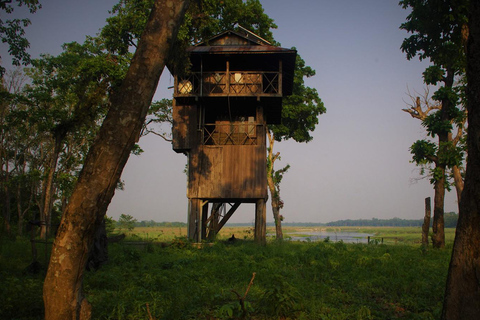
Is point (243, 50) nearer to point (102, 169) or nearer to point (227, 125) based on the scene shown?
point (227, 125)

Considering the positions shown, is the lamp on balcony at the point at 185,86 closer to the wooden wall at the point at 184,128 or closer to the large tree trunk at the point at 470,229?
the wooden wall at the point at 184,128

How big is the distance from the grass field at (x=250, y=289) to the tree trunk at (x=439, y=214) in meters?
7.21

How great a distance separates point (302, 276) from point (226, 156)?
1010 centimetres

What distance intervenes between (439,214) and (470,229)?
1742 centimetres

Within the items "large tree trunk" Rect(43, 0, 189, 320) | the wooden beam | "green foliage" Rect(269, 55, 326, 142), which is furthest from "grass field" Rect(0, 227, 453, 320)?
Answer: "green foliage" Rect(269, 55, 326, 142)

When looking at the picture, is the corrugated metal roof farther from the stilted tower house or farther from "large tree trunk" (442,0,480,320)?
"large tree trunk" (442,0,480,320)

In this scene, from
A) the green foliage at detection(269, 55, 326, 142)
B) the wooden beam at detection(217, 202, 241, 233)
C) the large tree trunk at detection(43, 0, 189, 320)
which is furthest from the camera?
the green foliage at detection(269, 55, 326, 142)

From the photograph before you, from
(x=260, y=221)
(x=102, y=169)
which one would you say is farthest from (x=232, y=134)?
(x=102, y=169)

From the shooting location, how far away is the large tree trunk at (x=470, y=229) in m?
4.36

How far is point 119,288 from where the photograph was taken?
26.6 ft

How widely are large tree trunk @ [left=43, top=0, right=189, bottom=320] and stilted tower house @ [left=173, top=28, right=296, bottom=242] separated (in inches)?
540

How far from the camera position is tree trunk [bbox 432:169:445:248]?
63.3 feet

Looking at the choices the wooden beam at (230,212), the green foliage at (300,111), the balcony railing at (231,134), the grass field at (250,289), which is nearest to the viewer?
the grass field at (250,289)

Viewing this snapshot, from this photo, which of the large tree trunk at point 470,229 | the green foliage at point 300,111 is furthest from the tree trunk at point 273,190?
the large tree trunk at point 470,229
